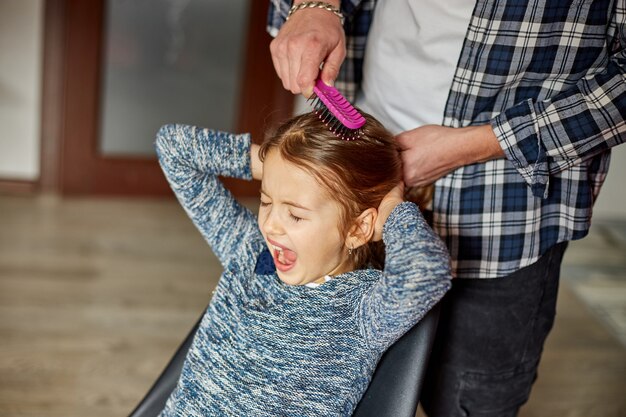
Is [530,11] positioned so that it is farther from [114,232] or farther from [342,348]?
[114,232]

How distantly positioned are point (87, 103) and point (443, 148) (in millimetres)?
2371

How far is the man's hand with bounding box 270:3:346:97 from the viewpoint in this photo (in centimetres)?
113

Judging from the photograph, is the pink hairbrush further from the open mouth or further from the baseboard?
the baseboard

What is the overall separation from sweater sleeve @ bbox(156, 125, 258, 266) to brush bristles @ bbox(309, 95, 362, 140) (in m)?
0.15

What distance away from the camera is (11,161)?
332cm

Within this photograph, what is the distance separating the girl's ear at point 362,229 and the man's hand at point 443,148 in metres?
0.09

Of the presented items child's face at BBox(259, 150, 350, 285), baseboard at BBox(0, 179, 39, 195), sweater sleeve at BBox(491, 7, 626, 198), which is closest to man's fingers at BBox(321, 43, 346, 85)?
child's face at BBox(259, 150, 350, 285)

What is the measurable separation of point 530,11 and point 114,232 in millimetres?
2282

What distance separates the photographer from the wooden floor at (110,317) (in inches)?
88.0

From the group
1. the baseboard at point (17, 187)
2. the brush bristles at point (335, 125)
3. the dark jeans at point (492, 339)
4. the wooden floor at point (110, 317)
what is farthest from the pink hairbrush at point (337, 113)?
the baseboard at point (17, 187)

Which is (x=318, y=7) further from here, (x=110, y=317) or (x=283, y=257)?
(x=110, y=317)

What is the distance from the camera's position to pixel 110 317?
2562mm

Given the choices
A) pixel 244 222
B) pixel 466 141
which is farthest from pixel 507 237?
pixel 244 222

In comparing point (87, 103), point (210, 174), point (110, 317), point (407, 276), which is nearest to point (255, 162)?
point (210, 174)
